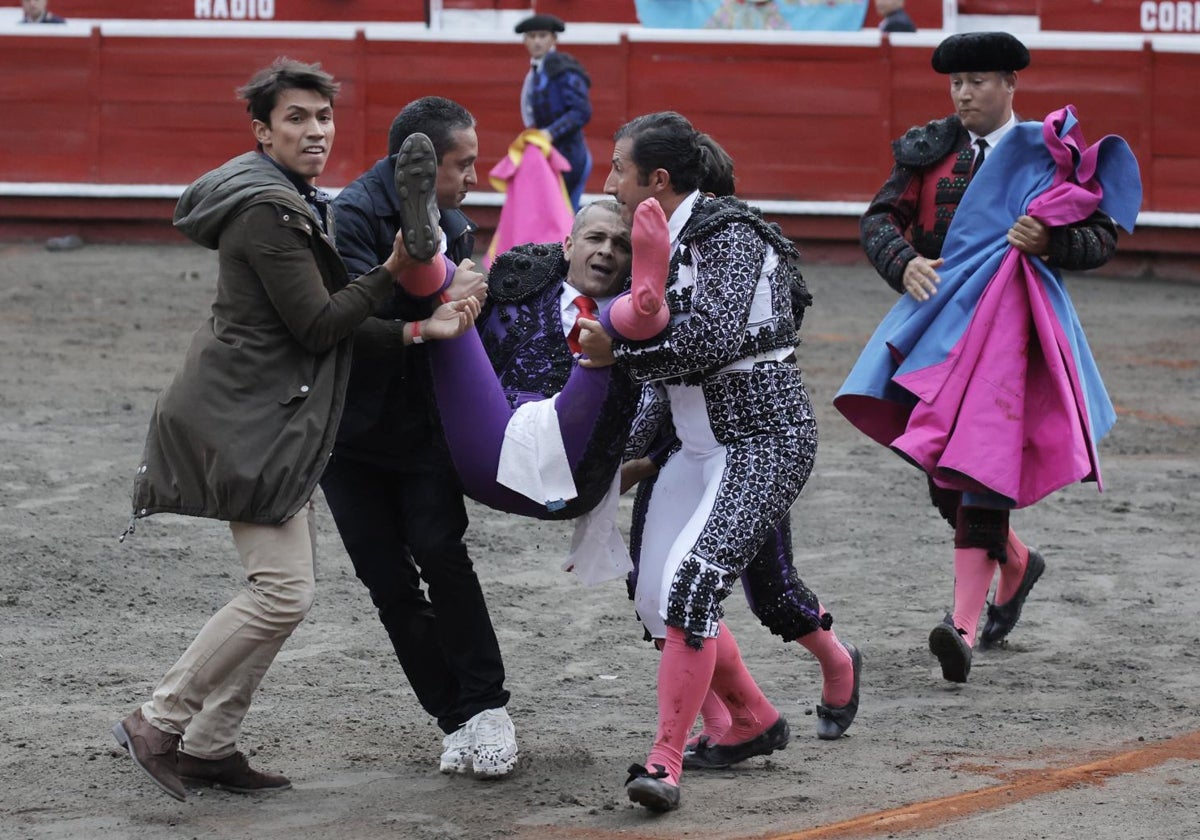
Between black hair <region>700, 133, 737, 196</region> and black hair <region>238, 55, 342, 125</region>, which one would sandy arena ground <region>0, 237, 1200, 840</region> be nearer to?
black hair <region>700, 133, 737, 196</region>

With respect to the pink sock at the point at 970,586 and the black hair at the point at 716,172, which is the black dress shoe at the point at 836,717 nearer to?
the pink sock at the point at 970,586

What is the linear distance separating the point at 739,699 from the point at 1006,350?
4.09 ft

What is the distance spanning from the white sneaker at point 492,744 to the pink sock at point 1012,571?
1.66m

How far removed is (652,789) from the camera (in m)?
3.56

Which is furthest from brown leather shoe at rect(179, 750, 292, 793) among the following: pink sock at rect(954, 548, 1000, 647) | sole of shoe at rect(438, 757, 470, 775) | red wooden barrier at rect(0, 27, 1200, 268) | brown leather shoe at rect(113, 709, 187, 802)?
red wooden barrier at rect(0, 27, 1200, 268)

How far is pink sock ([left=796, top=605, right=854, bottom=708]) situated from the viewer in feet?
13.6

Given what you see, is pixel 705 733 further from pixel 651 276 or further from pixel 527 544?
pixel 527 544

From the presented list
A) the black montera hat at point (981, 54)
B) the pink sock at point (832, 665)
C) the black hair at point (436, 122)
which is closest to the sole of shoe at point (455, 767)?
the pink sock at point (832, 665)

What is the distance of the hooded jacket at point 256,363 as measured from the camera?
3.50 metres

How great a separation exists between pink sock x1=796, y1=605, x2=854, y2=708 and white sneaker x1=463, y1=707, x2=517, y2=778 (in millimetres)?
702

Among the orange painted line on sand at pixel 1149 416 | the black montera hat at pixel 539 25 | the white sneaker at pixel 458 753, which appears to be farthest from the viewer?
the black montera hat at pixel 539 25

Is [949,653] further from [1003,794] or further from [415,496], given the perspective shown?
[415,496]

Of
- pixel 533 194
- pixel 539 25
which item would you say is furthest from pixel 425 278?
pixel 539 25

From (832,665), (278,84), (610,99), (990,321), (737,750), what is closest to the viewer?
(278,84)
